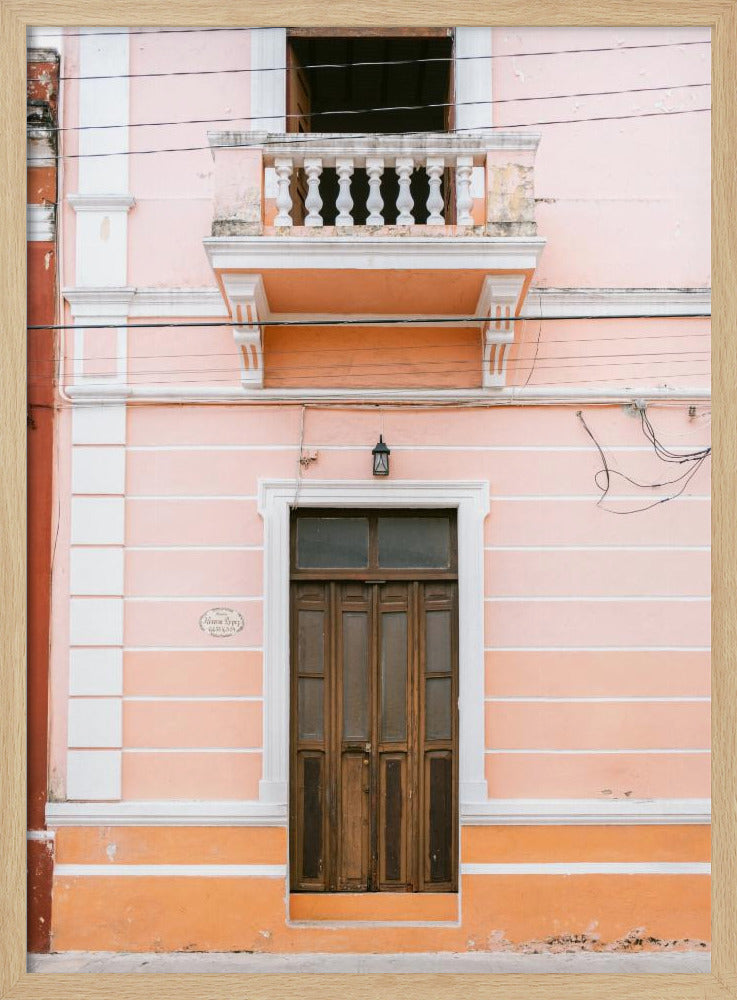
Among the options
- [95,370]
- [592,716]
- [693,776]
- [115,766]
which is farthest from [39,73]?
[693,776]

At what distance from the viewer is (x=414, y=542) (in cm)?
411

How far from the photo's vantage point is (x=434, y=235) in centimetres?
368

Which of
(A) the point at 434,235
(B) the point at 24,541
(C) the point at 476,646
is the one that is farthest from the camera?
(C) the point at 476,646

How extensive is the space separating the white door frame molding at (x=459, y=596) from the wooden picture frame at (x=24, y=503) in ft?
3.16

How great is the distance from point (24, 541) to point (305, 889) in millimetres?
2222

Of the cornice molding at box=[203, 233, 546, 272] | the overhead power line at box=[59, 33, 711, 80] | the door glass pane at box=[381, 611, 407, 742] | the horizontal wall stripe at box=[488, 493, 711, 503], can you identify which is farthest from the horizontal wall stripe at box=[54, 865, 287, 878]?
the overhead power line at box=[59, 33, 711, 80]

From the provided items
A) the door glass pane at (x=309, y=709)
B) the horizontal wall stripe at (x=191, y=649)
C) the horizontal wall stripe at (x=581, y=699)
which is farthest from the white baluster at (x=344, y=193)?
the horizontal wall stripe at (x=581, y=699)

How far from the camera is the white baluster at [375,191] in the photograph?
3.70 metres

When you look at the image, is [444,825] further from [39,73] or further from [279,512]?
[39,73]

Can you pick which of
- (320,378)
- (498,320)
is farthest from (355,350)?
(498,320)

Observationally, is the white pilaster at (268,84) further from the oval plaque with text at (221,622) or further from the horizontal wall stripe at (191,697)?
the horizontal wall stripe at (191,697)

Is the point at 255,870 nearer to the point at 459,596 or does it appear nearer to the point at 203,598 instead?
the point at 203,598

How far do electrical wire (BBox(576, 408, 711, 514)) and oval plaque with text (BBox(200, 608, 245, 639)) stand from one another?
181 cm

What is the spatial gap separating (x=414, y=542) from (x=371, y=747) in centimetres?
104
